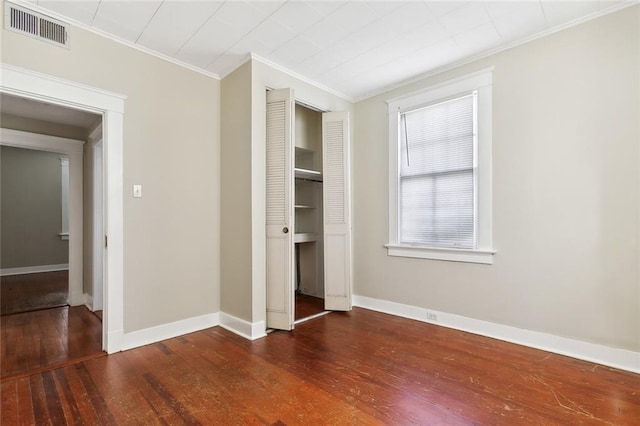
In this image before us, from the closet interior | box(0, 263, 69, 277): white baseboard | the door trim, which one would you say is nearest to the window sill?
the closet interior

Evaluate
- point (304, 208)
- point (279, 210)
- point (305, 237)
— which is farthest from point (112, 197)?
point (304, 208)

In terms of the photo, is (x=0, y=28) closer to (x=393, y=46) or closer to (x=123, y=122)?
(x=123, y=122)

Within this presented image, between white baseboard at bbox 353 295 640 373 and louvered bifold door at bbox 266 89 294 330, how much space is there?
139 centimetres

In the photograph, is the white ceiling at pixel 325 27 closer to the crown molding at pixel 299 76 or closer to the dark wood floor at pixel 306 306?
the crown molding at pixel 299 76

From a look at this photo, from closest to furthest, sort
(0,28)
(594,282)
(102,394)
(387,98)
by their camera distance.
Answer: (102,394), (0,28), (594,282), (387,98)

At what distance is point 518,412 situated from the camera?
188 centimetres

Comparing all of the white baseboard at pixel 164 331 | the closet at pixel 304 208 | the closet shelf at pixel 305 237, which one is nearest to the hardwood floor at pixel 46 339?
the white baseboard at pixel 164 331

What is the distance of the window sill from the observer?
3.13 m

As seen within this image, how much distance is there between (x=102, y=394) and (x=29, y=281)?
556cm

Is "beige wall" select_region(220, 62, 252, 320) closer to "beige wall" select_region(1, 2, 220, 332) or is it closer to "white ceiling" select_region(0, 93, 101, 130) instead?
"beige wall" select_region(1, 2, 220, 332)

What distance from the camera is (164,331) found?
3057 millimetres

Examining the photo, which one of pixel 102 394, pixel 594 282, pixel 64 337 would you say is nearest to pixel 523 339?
pixel 594 282

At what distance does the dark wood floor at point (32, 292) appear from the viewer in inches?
168

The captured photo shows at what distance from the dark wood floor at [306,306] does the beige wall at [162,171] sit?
102 cm
